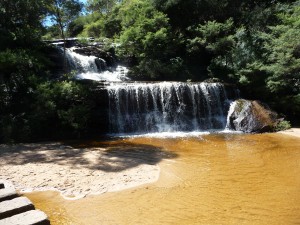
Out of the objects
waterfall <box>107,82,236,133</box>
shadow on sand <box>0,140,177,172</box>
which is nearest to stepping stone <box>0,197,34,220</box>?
shadow on sand <box>0,140,177,172</box>

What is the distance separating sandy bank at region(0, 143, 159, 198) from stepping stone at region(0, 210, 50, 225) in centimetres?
217

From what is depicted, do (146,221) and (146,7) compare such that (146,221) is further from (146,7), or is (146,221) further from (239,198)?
(146,7)

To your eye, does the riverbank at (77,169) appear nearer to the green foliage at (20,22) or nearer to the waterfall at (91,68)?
the green foliage at (20,22)

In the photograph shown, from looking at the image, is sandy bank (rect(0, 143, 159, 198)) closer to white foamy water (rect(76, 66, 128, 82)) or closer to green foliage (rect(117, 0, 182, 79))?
white foamy water (rect(76, 66, 128, 82))

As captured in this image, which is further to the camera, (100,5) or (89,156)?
(100,5)

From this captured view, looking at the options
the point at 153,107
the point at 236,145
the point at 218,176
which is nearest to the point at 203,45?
the point at 153,107

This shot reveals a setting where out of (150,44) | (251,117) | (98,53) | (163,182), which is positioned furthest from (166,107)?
(163,182)

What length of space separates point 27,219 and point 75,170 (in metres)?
3.74

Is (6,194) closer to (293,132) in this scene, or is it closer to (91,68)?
(293,132)

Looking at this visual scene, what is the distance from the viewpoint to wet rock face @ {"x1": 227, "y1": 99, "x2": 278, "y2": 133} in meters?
14.2

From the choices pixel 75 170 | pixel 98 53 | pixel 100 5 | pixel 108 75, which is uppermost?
pixel 100 5

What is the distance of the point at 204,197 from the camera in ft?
20.6

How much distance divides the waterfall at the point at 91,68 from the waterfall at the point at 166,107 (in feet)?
15.0

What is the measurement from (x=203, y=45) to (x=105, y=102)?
9741 millimetres
